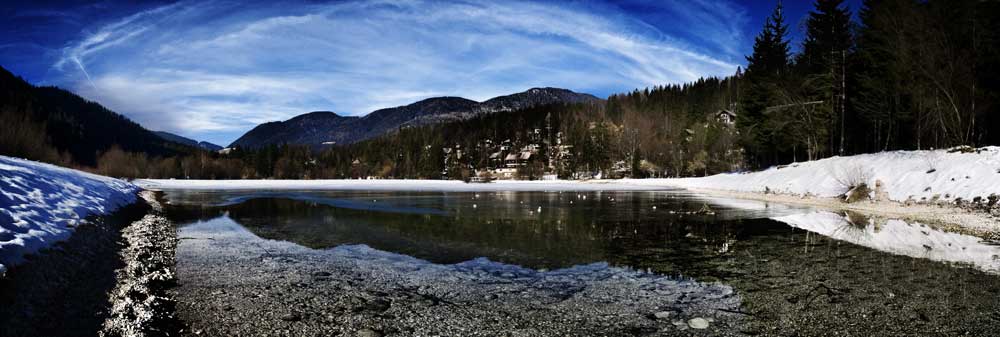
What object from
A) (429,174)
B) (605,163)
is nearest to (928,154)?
(605,163)

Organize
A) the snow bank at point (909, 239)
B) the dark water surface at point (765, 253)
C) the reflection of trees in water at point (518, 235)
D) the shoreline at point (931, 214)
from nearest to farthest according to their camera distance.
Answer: the dark water surface at point (765, 253) < the snow bank at point (909, 239) < the reflection of trees in water at point (518, 235) < the shoreline at point (931, 214)

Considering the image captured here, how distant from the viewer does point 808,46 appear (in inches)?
1588

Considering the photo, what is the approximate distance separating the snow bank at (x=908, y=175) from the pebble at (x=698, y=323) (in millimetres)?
19958

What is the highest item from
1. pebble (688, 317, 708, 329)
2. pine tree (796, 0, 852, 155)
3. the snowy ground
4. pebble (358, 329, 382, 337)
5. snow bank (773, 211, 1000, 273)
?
pine tree (796, 0, 852, 155)

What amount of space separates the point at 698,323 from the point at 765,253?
6.07 m

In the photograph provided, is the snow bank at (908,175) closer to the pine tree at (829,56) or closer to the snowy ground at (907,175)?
the snowy ground at (907,175)

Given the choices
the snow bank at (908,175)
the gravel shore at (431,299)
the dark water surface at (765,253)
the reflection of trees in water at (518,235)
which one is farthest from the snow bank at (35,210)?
the snow bank at (908,175)

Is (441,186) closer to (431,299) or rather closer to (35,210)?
(35,210)

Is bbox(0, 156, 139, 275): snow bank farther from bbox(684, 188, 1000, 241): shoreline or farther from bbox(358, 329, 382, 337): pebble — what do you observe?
bbox(684, 188, 1000, 241): shoreline

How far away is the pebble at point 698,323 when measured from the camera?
18.0ft

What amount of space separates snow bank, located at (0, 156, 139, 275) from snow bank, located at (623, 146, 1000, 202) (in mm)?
28170

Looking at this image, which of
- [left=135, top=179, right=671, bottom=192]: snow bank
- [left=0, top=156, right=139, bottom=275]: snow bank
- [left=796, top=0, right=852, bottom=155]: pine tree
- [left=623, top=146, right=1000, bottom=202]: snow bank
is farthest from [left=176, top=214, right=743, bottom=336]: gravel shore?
[left=135, top=179, right=671, bottom=192]: snow bank

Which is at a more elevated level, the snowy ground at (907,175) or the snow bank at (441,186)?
the snowy ground at (907,175)

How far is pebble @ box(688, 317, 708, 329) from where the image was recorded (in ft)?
18.0
